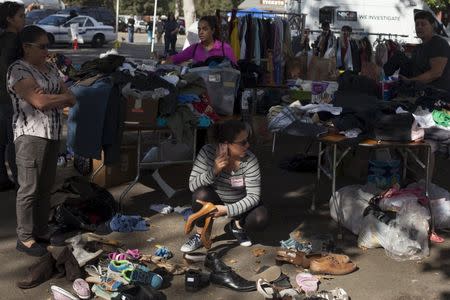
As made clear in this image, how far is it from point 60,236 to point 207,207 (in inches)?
48.6

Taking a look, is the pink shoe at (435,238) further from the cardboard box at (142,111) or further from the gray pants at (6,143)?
the gray pants at (6,143)

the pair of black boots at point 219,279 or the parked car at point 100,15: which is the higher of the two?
the pair of black boots at point 219,279

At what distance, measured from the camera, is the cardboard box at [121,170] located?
6.38 metres

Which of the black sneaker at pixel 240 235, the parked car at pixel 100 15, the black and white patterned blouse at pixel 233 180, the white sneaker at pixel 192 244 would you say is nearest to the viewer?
the black and white patterned blouse at pixel 233 180

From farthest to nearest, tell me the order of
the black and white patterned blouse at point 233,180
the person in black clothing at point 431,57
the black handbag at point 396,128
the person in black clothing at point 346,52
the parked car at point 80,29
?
1. the parked car at point 80,29
2. the person in black clothing at point 346,52
3. the person in black clothing at point 431,57
4. the black handbag at point 396,128
5. the black and white patterned blouse at point 233,180

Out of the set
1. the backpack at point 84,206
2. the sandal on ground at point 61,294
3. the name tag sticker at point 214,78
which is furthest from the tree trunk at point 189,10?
the sandal on ground at point 61,294

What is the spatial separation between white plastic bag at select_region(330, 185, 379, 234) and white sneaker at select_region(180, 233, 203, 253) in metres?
1.22

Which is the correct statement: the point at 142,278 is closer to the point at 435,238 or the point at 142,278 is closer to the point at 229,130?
the point at 229,130

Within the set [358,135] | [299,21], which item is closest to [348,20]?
[299,21]

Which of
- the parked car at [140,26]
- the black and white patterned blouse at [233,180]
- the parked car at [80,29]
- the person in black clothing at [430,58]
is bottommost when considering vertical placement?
the parked car at [140,26]

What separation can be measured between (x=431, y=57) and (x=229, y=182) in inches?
104

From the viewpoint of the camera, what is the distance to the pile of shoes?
4.48 metres

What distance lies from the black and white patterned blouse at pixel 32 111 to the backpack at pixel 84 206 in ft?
3.33

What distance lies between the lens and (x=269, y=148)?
28.5 feet
